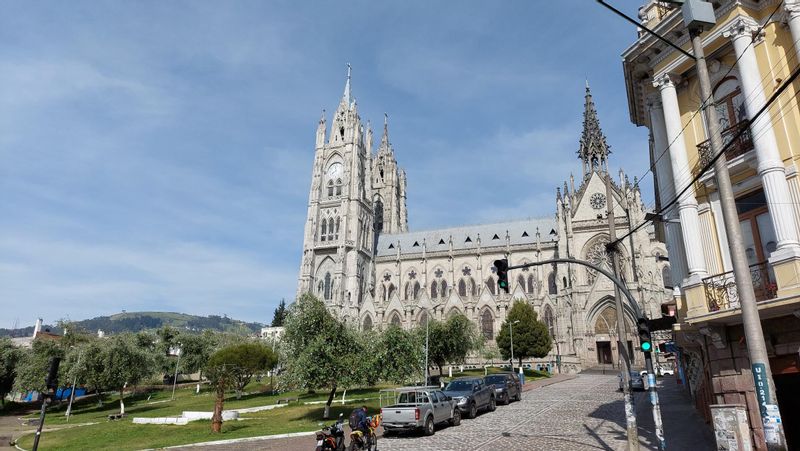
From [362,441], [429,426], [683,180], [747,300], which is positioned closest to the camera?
[747,300]

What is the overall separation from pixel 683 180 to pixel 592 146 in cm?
5546

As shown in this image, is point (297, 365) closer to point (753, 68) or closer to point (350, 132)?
point (753, 68)

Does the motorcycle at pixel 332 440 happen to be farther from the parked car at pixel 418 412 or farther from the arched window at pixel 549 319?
the arched window at pixel 549 319

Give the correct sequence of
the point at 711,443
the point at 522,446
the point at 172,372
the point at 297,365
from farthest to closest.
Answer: the point at 172,372 → the point at 297,365 → the point at 522,446 → the point at 711,443

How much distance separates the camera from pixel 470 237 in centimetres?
8094

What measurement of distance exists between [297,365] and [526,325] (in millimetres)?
31177

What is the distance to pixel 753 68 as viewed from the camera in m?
12.0

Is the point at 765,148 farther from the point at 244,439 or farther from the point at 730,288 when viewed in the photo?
the point at 244,439

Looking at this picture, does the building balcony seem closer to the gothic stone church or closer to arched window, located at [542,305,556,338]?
the gothic stone church

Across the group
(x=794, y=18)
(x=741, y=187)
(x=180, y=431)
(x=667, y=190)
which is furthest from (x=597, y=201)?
(x=180, y=431)

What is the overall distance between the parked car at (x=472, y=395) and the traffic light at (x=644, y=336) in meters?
10.7

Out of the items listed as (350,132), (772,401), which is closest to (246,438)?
(772,401)

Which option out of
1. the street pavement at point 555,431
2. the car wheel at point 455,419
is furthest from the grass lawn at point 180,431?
the car wheel at point 455,419

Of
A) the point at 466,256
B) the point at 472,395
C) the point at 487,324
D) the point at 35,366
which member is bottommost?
the point at 472,395
